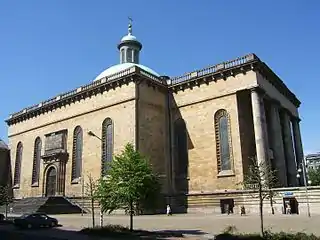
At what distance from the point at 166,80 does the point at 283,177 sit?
18.2m

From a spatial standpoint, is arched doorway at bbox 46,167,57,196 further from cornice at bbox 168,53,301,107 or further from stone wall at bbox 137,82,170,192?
cornice at bbox 168,53,301,107

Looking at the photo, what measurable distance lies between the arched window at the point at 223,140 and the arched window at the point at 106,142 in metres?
12.5

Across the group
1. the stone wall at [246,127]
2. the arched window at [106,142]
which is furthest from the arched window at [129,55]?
the stone wall at [246,127]

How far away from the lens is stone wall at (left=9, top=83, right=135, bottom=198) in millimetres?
40750

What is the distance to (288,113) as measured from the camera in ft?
161

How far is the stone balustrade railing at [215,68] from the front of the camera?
38.7m

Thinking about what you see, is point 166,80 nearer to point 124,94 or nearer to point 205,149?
point 124,94

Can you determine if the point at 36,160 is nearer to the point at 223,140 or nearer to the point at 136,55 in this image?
the point at 136,55

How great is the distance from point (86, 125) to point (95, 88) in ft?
16.3

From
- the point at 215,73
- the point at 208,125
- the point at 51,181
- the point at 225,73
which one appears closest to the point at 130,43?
the point at 215,73

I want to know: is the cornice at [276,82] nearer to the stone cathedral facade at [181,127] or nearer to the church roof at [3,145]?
the stone cathedral facade at [181,127]

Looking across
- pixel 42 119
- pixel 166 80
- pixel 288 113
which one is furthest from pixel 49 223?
pixel 288 113

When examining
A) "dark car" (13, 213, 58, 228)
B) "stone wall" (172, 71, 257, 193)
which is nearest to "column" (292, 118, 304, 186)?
"stone wall" (172, 71, 257, 193)

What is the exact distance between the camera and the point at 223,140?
39188 millimetres
